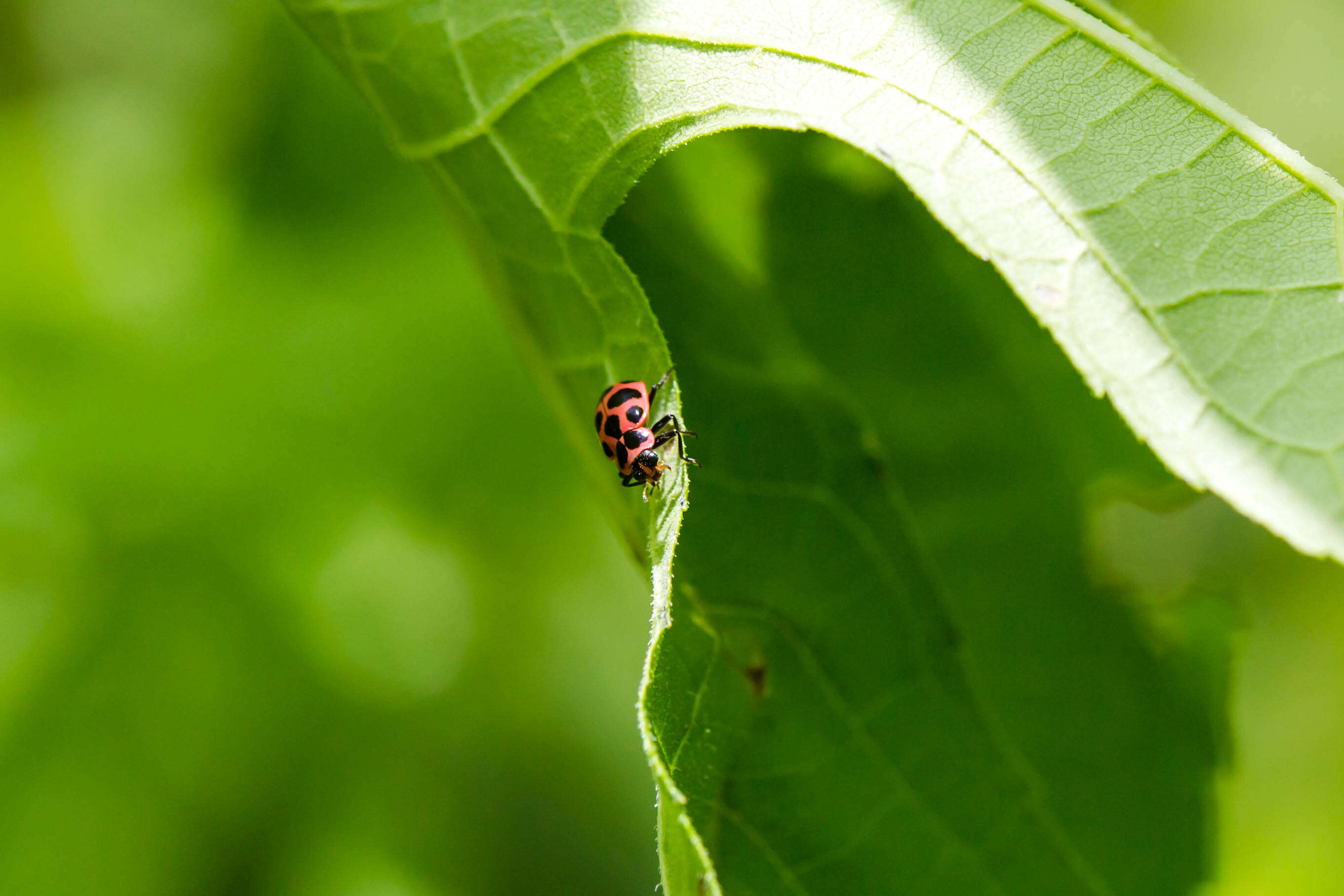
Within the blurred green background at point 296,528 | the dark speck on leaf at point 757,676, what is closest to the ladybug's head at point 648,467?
the dark speck on leaf at point 757,676

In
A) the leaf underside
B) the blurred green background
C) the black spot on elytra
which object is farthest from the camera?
the blurred green background

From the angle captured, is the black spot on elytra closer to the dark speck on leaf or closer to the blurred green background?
the dark speck on leaf

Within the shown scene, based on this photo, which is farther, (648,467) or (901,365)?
(901,365)

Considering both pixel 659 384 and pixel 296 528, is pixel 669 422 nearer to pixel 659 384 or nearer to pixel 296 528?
pixel 659 384

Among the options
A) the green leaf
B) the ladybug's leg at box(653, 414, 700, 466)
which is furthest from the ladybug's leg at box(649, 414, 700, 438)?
the green leaf

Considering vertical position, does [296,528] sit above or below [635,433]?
below

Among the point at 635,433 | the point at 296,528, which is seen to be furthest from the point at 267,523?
the point at 635,433
